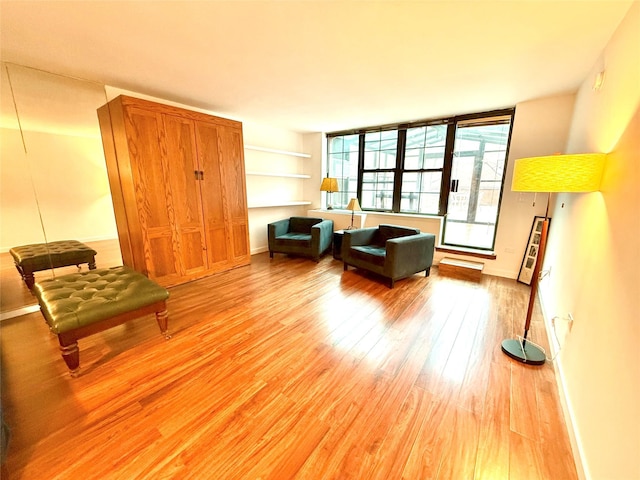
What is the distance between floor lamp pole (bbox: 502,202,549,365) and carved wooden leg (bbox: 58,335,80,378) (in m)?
3.14

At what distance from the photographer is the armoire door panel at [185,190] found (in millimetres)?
2953

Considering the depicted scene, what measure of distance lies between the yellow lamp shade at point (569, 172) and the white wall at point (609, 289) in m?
0.06

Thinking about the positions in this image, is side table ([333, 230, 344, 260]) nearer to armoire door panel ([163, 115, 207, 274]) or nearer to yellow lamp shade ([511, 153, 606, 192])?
armoire door panel ([163, 115, 207, 274])

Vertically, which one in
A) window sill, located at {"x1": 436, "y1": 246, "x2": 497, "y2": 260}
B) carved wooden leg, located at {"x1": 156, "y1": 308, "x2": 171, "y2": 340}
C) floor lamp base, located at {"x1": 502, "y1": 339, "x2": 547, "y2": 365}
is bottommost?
floor lamp base, located at {"x1": 502, "y1": 339, "x2": 547, "y2": 365}

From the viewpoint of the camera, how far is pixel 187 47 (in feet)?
Result: 6.61

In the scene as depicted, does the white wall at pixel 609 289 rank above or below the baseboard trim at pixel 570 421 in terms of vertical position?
above

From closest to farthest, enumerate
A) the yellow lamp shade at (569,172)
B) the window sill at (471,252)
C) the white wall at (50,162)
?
the yellow lamp shade at (569,172) < the white wall at (50,162) < the window sill at (471,252)

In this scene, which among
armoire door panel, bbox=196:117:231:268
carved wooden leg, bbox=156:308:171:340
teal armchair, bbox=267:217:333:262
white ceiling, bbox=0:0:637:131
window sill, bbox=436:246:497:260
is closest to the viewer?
white ceiling, bbox=0:0:637:131

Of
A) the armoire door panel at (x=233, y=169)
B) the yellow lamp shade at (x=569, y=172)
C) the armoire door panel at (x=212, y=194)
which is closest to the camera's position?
the yellow lamp shade at (x=569, y=172)

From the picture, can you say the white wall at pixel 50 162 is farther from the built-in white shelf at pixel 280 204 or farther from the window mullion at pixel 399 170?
the window mullion at pixel 399 170

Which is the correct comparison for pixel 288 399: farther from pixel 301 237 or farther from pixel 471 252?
pixel 471 252

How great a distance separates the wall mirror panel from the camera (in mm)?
2273

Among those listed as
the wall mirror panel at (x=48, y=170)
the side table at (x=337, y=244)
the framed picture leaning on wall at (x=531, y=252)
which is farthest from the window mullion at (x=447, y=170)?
the wall mirror panel at (x=48, y=170)

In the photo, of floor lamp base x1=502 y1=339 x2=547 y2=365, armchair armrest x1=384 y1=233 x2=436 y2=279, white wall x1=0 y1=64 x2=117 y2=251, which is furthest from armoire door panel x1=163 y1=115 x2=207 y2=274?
floor lamp base x1=502 y1=339 x2=547 y2=365
